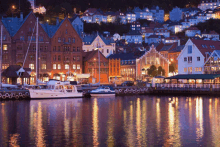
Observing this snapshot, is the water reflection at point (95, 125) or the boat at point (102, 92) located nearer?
the water reflection at point (95, 125)

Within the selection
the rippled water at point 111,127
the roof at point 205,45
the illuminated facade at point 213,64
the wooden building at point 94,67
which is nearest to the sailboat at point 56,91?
the rippled water at point 111,127

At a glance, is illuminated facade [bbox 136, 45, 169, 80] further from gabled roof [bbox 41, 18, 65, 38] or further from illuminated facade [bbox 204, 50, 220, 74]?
gabled roof [bbox 41, 18, 65, 38]

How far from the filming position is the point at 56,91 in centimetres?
7406

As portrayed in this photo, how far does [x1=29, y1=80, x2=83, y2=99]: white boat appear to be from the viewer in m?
72.2

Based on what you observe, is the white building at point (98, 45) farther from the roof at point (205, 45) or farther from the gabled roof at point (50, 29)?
the roof at point (205, 45)

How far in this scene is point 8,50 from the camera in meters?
96.5

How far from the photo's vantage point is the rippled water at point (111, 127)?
3161 centimetres

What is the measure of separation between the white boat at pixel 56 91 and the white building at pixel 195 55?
→ 130 ft

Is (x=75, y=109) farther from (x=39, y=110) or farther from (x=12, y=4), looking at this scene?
(x=12, y=4)

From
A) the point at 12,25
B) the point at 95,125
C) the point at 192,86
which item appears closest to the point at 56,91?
the point at 192,86

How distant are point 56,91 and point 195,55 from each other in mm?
45608

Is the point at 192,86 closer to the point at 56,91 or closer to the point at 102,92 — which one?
the point at 102,92

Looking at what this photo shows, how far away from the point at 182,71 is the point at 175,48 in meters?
40.7

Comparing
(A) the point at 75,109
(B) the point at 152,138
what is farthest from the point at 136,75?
(B) the point at 152,138
